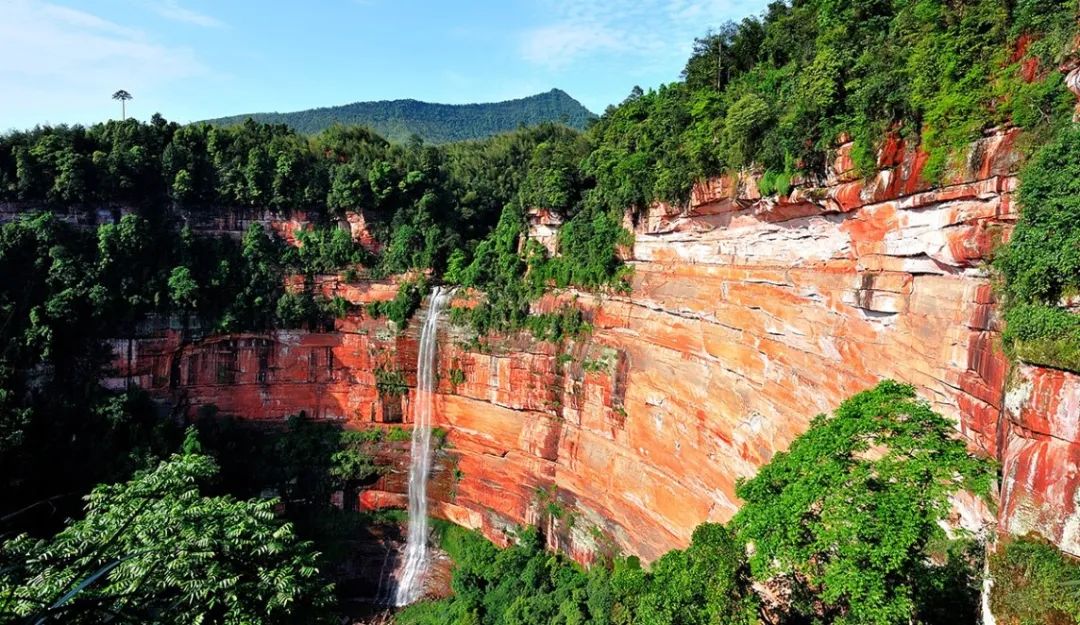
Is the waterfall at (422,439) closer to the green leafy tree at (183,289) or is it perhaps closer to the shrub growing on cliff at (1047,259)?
the green leafy tree at (183,289)

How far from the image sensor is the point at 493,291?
75.8ft

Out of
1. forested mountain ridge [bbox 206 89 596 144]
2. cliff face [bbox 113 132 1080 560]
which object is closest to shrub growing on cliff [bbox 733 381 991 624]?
cliff face [bbox 113 132 1080 560]

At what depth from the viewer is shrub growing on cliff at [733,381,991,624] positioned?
19.6ft

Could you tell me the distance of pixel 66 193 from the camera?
76.6 feet

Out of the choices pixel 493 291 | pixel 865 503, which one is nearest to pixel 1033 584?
pixel 865 503

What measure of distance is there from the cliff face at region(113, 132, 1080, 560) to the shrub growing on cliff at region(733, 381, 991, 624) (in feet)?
2.65

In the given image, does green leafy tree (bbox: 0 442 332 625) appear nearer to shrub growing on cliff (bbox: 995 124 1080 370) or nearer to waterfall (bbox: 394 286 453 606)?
shrub growing on cliff (bbox: 995 124 1080 370)

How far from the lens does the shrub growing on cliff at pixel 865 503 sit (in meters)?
5.98

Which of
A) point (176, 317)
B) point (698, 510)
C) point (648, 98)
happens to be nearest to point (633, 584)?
point (698, 510)

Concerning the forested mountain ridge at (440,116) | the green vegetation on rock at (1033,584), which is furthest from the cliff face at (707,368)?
the forested mountain ridge at (440,116)

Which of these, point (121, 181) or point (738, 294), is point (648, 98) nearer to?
point (738, 294)

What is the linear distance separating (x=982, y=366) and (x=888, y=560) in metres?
3.70

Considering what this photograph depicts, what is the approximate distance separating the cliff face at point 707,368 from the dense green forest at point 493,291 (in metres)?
0.59

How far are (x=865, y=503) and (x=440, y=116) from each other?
78.8 metres
